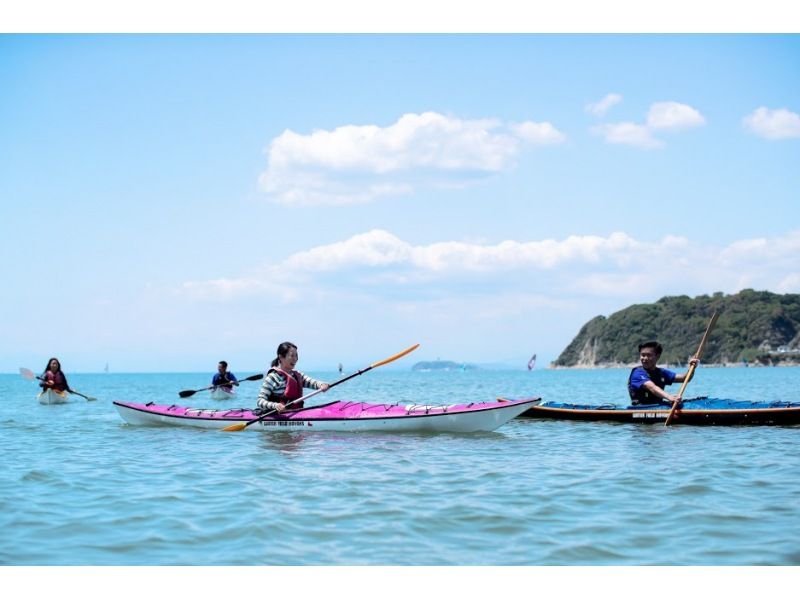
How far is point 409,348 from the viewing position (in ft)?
47.8

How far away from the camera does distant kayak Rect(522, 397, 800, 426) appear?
13.6m

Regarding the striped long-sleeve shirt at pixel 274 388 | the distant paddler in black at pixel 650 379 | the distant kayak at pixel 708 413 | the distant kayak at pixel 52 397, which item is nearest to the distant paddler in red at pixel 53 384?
the distant kayak at pixel 52 397

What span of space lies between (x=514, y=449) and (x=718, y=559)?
577 cm

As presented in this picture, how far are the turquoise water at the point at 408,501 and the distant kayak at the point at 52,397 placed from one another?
14193mm

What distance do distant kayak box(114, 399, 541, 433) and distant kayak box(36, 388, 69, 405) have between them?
567 inches

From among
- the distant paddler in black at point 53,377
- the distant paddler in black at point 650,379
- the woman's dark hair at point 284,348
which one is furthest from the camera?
the distant paddler in black at point 53,377

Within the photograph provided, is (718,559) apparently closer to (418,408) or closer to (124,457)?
(418,408)

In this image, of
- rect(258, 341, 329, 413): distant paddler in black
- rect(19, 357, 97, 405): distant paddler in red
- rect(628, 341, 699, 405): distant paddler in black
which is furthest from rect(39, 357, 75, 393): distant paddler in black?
rect(628, 341, 699, 405): distant paddler in black

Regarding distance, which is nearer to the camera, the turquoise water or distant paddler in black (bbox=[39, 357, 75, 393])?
the turquoise water

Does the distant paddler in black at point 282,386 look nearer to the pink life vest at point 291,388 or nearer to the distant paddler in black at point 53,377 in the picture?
the pink life vest at point 291,388

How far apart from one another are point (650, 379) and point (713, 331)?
142 metres

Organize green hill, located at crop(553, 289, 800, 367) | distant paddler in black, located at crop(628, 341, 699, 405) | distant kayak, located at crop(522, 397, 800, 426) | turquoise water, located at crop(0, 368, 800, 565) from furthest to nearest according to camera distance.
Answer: green hill, located at crop(553, 289, 800, 367) < distant paddler in black, located at crop(628, 341, 699, 405) < distant kayak, located at crop(522, 397, 800, 426) < turquoise water, located at crop(0, 368, 800, 565)

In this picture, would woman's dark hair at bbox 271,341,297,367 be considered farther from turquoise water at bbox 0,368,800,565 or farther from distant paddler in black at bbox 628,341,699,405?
distant paddler in black at bbox 628,341,699,405

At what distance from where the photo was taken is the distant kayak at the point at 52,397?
2578 cm
